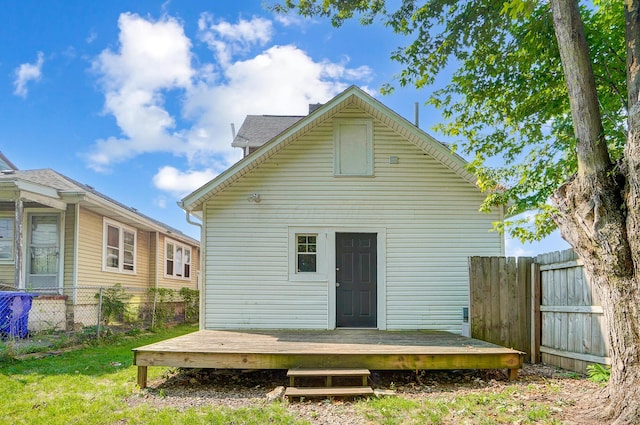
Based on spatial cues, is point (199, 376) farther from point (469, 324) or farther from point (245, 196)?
point (469, 324)

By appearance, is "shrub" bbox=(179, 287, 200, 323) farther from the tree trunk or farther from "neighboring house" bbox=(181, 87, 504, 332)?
the tree trunk

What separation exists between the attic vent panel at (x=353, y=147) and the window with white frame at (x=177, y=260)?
32.8ft

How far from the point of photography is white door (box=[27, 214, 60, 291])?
1066 cm

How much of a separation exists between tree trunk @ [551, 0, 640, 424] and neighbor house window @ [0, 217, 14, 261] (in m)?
12.1

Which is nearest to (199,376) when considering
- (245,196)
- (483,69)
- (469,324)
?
(245,196)

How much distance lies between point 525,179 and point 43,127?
1256cm

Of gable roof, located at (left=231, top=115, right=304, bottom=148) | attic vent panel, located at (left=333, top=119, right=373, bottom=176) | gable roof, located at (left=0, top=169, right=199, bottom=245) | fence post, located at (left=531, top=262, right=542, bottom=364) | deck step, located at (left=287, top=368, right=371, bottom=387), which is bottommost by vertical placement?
deck step, located at (left=287, top=368, right=371, bottom=387)

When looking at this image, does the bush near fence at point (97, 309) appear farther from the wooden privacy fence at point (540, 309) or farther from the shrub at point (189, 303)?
the wooden privacy fence at point (540, 309)

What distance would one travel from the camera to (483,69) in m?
7.38

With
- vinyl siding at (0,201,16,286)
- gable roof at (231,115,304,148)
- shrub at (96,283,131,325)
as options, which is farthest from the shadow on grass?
gable roof at (231,115,304,148)

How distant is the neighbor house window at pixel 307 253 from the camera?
27.3 feet

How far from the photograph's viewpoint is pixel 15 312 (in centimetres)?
862

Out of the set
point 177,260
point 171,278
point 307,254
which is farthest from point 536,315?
point 177,260

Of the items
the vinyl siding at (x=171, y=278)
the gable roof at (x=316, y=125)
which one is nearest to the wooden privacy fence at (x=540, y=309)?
the gable roof at (x=316, y=125)
